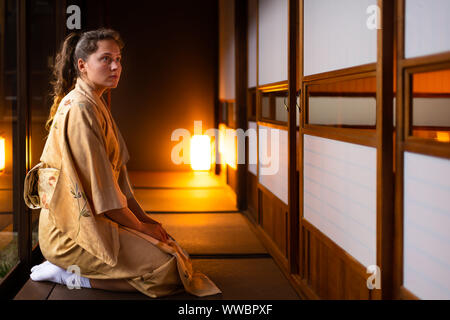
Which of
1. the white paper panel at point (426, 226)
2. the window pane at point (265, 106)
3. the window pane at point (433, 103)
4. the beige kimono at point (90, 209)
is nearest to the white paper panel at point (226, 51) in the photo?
the window pane at point (265, 106)

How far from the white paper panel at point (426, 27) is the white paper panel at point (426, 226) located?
0.31m

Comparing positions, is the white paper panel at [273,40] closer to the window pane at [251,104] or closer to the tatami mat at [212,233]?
the window pane at [251,104]

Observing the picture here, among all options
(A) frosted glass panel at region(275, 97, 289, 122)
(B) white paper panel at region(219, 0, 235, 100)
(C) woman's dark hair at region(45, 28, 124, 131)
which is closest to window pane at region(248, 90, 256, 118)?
(A) frosted glass panel at region(275, 97, 289, 122)

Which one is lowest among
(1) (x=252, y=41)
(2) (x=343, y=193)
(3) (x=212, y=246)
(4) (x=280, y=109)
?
(3) (x=212, y=246)

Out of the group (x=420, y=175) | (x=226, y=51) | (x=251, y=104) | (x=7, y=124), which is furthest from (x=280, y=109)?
(x=226, y=51)

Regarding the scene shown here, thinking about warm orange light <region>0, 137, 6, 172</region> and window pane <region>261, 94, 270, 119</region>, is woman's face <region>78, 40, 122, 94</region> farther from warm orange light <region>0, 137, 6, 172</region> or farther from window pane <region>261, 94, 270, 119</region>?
window pane <region>261, 94, 270, 119</region>

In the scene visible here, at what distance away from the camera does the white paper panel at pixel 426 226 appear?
1.39 metres

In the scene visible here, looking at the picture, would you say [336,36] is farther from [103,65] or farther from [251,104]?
[251,104]

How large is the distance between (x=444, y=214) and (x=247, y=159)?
3562 millimetres

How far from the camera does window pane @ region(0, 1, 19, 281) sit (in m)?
2.92

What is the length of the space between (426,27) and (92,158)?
1618 mm

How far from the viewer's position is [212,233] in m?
3.97

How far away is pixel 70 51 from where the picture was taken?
270cm
